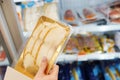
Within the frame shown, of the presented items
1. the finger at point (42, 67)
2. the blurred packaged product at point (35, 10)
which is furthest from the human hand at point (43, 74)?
the blurred packaged product at point (35, 10)

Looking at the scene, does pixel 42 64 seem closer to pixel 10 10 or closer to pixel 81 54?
pixel 10 10

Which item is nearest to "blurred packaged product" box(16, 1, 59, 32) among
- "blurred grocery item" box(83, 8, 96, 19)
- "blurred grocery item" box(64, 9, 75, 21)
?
"blurred grocery item" box(64, 9, 75, 21)

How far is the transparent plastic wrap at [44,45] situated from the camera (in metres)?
0.72

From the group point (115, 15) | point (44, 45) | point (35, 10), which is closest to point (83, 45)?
point (115, 15)

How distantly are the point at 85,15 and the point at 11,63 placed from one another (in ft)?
2.53

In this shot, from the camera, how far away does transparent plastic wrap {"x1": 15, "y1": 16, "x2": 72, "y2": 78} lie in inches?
28.5

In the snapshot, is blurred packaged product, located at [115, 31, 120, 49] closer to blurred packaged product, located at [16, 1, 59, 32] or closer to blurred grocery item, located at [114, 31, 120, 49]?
blurred grocery item, located at [114, 31, 120, 49]

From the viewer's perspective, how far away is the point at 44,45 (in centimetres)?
75

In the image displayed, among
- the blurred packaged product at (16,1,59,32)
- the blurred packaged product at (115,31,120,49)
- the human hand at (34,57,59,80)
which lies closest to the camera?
the human hand at (34,57,59,80)

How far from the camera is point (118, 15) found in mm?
1521

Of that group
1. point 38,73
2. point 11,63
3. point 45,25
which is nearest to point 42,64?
point 38,73

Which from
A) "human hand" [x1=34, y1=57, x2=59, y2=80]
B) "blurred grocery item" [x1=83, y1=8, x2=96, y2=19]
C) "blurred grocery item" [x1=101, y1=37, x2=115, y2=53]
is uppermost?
"human hand" [x1=34, y1=57, x2=59, y2=80]

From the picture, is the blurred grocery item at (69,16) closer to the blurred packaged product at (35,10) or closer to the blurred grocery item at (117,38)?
the blurred packaged product at (35,10)

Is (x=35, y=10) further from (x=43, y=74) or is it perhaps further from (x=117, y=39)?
(x=43, y=74)
